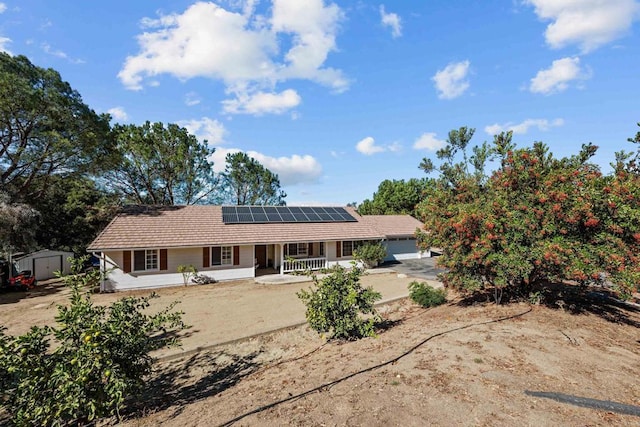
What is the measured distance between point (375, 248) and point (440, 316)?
1171 centimetres

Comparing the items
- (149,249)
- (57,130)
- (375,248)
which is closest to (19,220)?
(57,130)

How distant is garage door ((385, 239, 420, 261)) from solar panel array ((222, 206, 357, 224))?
5003mm

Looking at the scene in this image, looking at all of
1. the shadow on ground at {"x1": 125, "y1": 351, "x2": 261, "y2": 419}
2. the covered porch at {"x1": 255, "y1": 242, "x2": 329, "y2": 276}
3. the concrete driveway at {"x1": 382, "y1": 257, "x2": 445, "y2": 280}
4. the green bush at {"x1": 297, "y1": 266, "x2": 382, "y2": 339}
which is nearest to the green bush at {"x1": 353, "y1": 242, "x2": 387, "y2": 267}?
the concrete driveway at {"x1": 382, "y1": 257, "x2": 445, "y2": 280}

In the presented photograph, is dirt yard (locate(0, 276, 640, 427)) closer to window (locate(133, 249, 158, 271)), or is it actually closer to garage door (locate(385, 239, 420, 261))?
window (locate(133, 249, 158, 271))

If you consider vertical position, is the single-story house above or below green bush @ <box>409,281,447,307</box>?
above

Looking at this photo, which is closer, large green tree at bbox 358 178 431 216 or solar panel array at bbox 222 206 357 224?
solar panel array at bbox 222 206 357 224

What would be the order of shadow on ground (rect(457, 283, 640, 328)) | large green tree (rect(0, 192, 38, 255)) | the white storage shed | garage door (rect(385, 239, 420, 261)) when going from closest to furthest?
shadow on ground (rect(457, 283, 640, 328))
large green tree (rect(0, 192, 38, 255))
the white storage shed
garage door (rect(385, 239, 420, 261))

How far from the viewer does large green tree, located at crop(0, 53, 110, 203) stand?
1556 cm

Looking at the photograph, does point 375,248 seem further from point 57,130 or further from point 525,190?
point 57,130

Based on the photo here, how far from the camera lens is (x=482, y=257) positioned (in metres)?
9.05

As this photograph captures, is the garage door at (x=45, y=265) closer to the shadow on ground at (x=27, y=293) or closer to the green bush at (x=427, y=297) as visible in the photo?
the shadow on ground at (x=27, y=293)

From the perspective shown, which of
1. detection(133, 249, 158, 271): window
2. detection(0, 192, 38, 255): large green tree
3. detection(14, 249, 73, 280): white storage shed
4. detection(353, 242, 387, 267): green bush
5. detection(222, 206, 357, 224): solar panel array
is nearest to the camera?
detection(0, 192, 38, 255): large green tree

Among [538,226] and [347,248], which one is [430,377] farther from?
[347,248]

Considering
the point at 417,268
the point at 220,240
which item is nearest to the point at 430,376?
the point at 220,240
